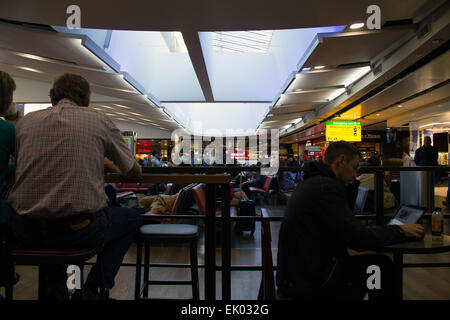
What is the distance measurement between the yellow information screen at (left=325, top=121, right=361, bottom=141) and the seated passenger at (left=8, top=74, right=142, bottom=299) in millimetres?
10503

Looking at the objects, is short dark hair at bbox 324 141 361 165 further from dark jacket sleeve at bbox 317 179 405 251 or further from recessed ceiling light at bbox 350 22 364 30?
recessed ceiling light at bbox 350 22 364 30

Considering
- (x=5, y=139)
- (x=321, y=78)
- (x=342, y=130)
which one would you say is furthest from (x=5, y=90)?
(x=342, y=130)

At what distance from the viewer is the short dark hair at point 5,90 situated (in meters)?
1.35

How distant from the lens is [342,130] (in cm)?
1095

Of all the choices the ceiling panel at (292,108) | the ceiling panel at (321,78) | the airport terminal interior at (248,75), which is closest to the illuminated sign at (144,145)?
the airport terminal interior at (248,75)

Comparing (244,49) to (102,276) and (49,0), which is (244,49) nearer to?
(49,0)

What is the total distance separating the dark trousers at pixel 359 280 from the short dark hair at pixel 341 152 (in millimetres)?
493

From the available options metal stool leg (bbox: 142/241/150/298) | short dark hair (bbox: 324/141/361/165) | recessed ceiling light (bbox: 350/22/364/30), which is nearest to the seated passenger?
metal stool leg (bbox: 142/241/150/298)

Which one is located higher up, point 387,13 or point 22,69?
point 22,69

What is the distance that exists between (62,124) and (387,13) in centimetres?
445

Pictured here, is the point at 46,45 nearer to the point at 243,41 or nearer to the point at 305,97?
the point at 243,41
